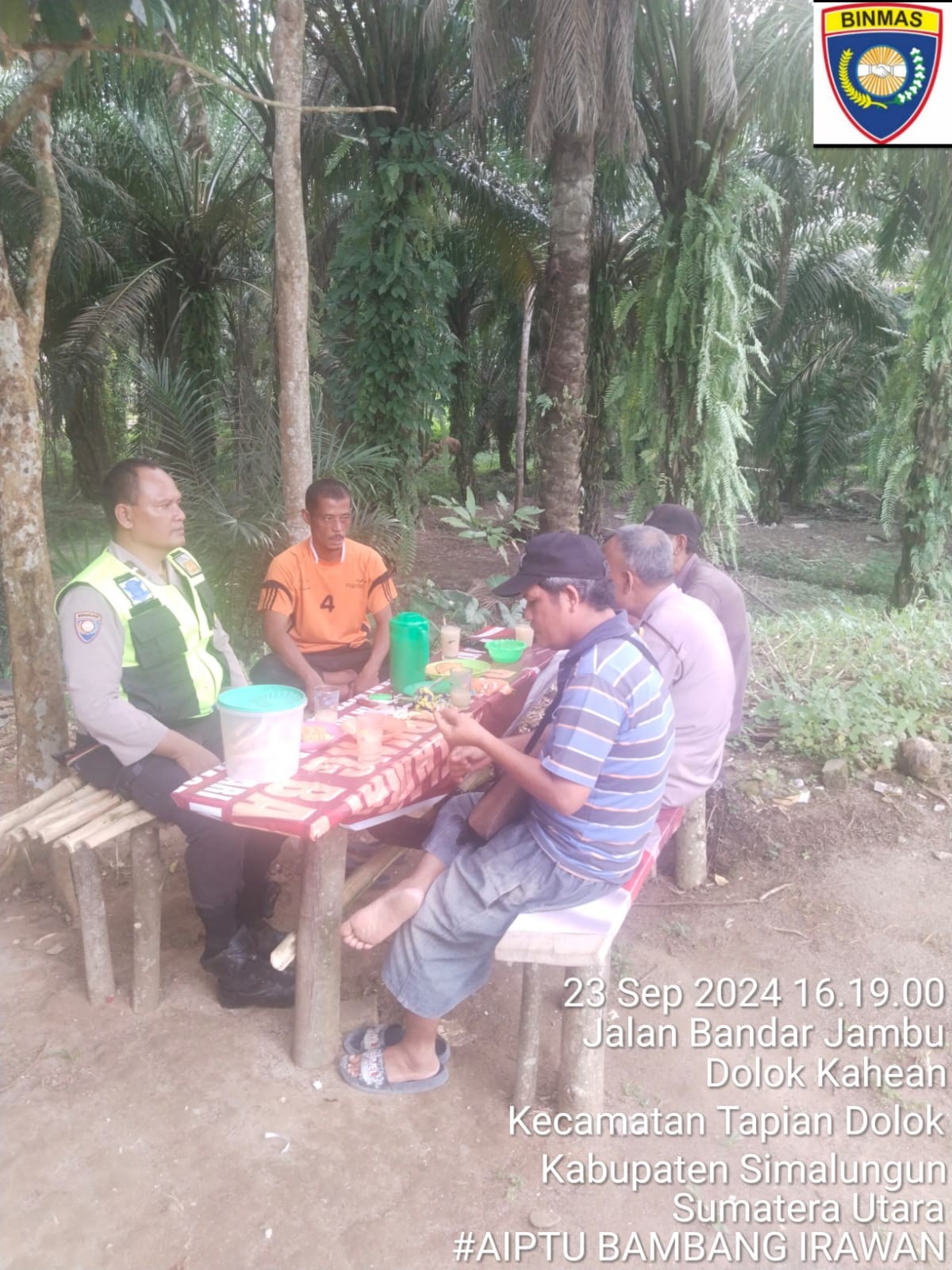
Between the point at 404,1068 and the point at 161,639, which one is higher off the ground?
the point at 161,639

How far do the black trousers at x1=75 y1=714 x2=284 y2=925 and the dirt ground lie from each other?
42 cm

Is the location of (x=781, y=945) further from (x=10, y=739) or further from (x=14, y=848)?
(x=10, y=739)

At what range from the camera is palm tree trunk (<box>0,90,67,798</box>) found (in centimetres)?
324

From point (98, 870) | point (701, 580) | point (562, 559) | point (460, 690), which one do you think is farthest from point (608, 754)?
point (98, 870)

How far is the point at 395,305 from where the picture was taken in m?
7.20

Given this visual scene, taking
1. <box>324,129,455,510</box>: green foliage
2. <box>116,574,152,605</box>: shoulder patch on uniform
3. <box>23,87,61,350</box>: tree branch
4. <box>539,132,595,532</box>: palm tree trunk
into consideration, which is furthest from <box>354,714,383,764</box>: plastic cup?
<box>324,129,455,510</box>: green foliage

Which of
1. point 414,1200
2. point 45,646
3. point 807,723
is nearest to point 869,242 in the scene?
point 807,723

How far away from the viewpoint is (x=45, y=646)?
343 cm

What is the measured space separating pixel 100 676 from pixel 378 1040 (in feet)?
4.57

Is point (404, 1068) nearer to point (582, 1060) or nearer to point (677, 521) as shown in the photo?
point (582, 1060)

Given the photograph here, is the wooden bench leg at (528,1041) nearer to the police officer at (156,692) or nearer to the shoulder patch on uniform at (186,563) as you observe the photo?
the police officer at (156,692)

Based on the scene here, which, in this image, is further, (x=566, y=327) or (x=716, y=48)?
(x=566, y=327)

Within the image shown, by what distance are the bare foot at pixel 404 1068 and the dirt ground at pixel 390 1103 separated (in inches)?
2.3

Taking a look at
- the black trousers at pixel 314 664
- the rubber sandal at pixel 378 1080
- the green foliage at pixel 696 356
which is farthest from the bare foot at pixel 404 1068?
the green foliage at pixel 696 356
